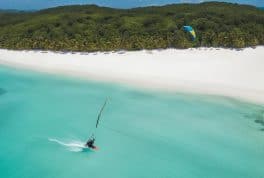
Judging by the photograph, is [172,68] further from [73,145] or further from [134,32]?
[73,145]

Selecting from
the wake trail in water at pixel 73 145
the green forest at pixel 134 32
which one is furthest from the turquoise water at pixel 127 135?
the green forest at pixel 134 32

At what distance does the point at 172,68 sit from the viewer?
3762 centimetres

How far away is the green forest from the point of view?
140ft

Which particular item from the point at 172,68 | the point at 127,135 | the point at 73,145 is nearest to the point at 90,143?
the point at 73,145

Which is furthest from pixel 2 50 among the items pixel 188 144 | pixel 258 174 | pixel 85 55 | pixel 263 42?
pixel 258 174

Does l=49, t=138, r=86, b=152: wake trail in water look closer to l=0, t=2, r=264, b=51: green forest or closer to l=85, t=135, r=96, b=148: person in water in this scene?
l=85, t=135, r=96, b=148: person in water

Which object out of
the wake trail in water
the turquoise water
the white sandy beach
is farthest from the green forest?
the wake trail in water

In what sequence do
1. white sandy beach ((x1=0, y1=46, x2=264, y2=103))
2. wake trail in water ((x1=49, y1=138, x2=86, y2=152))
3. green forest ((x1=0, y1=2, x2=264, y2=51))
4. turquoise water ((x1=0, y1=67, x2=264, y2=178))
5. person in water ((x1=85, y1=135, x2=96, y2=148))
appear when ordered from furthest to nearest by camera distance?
green forest ((x1=0, y1=2, x2=264, y2=51))
white sandy beach ((x1=0, y1=46, x2=264, y2=103))
wake trail in water ((x1=49, y1=138, x2=86, y2=152))
person in water ((x1=85, y1=135, x2=96, y2=148))
turquoise water ((x1=0, y1=67, x2=264, y2=178))

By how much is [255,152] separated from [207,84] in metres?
13.9

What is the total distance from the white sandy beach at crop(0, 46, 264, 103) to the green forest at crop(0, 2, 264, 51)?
120 cm

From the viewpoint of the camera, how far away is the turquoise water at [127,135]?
18.0m

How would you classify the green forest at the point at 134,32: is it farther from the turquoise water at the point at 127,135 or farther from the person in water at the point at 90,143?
the person in water at the point at 90,143

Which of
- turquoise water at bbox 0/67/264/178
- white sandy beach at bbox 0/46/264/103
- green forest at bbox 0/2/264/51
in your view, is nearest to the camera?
turquoise water at bbox 0/67/264/178

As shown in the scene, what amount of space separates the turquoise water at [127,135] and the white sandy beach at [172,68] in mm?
3104
